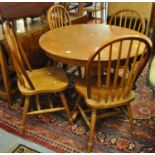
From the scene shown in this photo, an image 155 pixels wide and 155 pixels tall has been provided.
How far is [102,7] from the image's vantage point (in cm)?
484

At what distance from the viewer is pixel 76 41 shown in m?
2.10

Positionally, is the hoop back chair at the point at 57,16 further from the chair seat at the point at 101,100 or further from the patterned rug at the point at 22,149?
the patterned rug at the point at 22,149

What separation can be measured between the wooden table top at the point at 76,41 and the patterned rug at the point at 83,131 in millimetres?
702

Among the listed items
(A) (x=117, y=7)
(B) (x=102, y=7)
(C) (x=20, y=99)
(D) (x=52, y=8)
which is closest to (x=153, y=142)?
(C) (x=20, y=99)

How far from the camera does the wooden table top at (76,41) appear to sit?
1.78 meters

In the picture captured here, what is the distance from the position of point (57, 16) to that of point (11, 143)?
5.61ft

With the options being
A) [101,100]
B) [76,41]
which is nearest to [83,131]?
[101,100]

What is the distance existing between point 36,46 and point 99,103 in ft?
3.92

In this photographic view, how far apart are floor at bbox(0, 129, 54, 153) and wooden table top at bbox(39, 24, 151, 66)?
2.55 ft

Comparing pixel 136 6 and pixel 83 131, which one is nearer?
pixel 83 131

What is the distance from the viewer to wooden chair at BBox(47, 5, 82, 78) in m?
2.75

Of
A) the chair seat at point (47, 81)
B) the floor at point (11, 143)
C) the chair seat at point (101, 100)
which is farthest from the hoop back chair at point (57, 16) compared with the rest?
the floor at point (11, 143)

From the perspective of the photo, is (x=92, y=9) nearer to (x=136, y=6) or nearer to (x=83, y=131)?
(x=136, y=6)

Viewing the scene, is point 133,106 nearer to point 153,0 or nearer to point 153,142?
point 153,142
